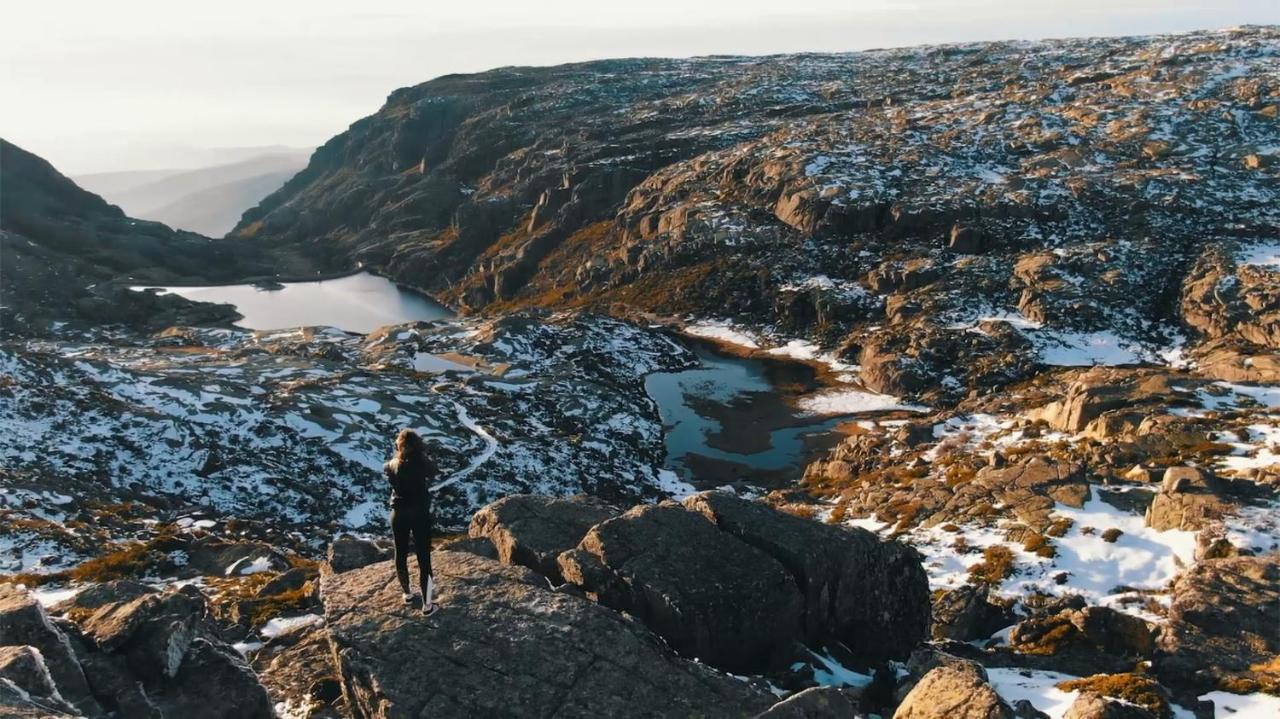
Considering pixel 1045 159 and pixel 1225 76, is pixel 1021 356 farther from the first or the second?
pixel 1225 76

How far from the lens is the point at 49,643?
13.1 metres

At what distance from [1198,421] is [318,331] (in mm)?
89169

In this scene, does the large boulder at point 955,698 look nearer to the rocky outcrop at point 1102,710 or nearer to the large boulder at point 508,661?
the rocky outcrop at point 1102,710

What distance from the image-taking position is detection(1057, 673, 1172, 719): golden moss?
15586mm

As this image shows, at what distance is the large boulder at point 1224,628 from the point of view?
18625 mm

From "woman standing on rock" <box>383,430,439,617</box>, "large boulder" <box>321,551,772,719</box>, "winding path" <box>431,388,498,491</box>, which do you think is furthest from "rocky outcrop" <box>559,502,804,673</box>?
"winding path" <box>431,388,498,491</box>

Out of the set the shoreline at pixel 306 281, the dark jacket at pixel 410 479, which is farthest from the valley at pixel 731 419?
the dark jacket at pixel 410 479

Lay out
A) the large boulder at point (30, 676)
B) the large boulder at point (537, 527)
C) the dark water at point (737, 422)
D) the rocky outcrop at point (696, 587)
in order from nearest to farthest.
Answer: the large boulder at point (30, 676) < the rocky outcrop at point (696, 587) < the large boulder at point (537, 527) < the dark water at point (737, 422)

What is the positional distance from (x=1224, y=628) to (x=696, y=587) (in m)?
15.6

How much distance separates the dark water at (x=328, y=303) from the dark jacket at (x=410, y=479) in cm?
11913

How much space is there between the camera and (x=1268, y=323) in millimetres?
73250

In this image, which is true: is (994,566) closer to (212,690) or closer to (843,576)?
(843,576)

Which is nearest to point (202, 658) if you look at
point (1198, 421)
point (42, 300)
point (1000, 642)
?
point (1000, 642)

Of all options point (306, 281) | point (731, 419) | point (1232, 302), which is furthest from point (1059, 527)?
point (306, 281)
